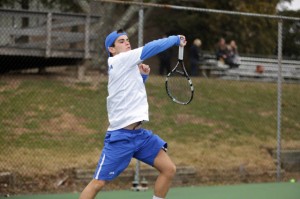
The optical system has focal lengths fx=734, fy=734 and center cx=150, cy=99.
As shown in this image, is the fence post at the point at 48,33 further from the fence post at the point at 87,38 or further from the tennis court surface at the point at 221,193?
the tennis court surface at the point at 221,193

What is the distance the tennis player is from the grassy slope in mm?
4242

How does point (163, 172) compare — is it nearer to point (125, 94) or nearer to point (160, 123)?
point (125, 94)

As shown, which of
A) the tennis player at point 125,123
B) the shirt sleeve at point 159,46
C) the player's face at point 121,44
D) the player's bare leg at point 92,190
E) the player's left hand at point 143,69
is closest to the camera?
the shirt sleeve at point 159,46

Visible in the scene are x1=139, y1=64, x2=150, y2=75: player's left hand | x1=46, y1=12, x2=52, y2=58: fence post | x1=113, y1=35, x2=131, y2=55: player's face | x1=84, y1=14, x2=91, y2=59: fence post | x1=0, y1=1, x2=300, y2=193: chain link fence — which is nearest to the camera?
x1=113, y1=35, x2=131, y2=55: player's face

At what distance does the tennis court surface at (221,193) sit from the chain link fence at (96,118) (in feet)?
2.29

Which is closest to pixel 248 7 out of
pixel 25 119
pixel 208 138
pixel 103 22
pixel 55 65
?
pixel 103 22

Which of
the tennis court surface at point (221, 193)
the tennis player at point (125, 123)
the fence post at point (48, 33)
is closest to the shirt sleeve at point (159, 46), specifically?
the tennis player at point (125, 123)

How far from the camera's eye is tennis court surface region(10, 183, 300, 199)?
9.91 meters

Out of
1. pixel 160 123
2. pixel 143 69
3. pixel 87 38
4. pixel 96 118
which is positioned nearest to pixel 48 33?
pixel 87 38

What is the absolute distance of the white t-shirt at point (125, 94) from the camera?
7.04 metres

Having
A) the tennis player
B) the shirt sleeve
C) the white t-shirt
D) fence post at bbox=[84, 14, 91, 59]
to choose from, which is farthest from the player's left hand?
fence post at bbox=[84, 14, 91, 59]

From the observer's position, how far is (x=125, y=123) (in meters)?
7.12

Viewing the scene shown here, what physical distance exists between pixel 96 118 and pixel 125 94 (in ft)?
21.4

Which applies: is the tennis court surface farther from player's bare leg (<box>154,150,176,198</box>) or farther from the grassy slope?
player's bare leg (<box>154,150,176,198</box>)
